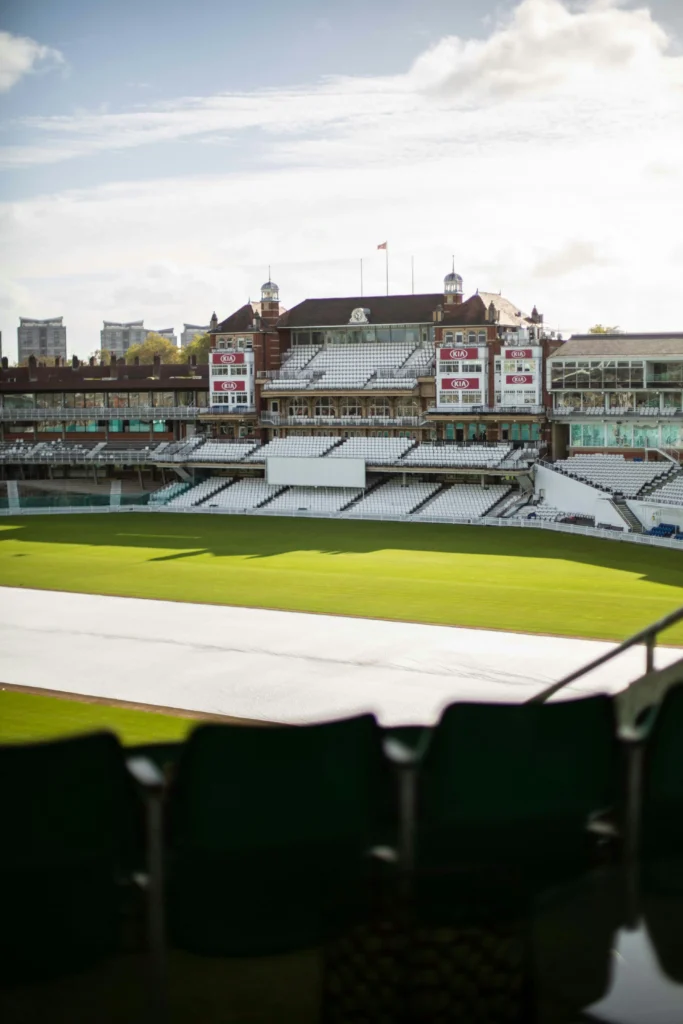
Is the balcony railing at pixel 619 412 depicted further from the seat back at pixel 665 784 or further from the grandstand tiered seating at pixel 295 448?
the seat back at pixel 665 784

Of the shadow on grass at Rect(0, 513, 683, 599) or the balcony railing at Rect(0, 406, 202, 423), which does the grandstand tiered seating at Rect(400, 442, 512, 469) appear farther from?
the balcony railing at Rect(0, 406, 202, 423)

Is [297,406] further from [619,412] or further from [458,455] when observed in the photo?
[619,412]

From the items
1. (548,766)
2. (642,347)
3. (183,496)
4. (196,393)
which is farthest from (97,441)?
(548,766)

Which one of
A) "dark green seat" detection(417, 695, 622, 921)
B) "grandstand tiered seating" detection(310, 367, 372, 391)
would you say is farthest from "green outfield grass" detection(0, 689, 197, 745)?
"grandstand tiered seating" detection(310, 367, 372, 391)

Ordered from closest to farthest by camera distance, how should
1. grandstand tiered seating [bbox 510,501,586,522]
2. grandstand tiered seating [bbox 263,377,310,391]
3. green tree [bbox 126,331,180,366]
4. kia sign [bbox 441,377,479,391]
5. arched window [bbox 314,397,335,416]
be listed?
grandstand tiered seating [bbox 510,501,586,522] < kia sign [bbox 441,377,479,391] < grandstand tiered seating [bbox 263,377,310,391] < arched window [bbox 314,397,335,416] < green tree [bbox 126,331,180,366]

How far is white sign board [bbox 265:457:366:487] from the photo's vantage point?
6197cm

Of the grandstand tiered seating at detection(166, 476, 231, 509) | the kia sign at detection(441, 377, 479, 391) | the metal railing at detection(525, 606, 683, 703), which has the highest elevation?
the kia sign at detection(441, 377, 479, 391)

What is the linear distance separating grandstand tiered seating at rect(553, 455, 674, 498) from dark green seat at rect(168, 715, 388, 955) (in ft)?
155

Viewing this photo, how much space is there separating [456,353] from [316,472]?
1067 cm

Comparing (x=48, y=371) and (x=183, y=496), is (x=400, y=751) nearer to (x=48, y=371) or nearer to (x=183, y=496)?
(x=183, y=496)

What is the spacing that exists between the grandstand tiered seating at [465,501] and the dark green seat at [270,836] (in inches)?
1971

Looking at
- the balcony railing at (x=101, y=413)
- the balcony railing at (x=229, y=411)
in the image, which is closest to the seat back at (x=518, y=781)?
the balcony railing at (x=229, y=411)

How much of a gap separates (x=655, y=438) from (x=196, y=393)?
33.3m

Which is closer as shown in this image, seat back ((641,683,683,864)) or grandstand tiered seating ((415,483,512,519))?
seat back ((641,683,683,864))
